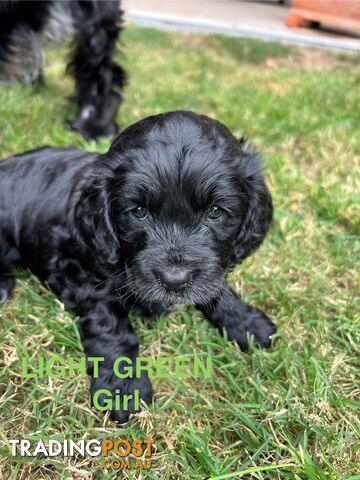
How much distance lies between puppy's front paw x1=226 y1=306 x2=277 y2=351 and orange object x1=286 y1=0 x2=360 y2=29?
616cm

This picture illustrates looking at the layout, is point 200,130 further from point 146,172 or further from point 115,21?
point 115,21

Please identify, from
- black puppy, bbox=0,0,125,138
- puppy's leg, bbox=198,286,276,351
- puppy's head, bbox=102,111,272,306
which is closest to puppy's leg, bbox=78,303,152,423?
puppy's head, bbox=102,111,272,306

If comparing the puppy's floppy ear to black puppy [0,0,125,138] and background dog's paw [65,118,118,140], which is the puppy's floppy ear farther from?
background dog's paw [65,118,118,140]

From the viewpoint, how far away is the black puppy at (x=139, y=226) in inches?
72.6

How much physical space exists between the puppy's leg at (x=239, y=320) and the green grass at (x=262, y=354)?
0.06m

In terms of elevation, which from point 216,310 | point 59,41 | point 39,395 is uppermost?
point 59,41

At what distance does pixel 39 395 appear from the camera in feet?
6.52

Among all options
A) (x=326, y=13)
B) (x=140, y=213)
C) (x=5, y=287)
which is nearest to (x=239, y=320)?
(x=140, y=213)

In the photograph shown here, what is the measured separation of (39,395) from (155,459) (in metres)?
0.53

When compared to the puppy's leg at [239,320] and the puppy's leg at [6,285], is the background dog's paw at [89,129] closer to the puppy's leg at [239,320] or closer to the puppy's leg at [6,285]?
the puppy's leg at [6,285]

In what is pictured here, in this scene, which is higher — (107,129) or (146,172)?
(146,172)

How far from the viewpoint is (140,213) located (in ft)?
6.31

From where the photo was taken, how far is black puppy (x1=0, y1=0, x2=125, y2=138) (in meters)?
3.40

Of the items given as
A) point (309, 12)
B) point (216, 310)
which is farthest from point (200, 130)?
point (309, 12)
